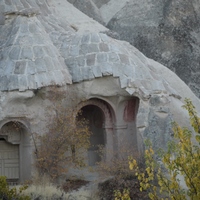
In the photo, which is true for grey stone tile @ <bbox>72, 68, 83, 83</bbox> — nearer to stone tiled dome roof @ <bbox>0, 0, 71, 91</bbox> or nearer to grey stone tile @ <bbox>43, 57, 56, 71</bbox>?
stone tiled dome roof @ <bbox>0, 0, 71, 91</bbox>

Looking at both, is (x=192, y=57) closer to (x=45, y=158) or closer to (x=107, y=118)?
(x=107, y=118)

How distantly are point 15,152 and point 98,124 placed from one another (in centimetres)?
323

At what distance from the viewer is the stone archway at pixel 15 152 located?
1641 centimetres

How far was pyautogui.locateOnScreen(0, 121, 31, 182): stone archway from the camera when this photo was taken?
16.4 metres

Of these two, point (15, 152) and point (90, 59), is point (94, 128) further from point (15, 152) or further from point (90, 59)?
point (15, 152)

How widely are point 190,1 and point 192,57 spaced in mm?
2380

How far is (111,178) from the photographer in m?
14.6

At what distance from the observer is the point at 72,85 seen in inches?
664

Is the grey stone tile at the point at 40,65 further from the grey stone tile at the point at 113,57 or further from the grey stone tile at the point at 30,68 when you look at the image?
the grey stone tile at the point at 113,57

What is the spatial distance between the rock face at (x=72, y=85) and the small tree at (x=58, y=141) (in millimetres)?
228

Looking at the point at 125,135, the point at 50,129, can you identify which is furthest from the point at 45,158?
the point at 125,135

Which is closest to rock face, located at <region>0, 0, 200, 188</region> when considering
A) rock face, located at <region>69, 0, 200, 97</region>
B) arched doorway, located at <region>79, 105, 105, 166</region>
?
arched doorway, located at <region>79, 105, 105, 166</region>

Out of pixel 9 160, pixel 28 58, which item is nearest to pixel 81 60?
pixel 28 58

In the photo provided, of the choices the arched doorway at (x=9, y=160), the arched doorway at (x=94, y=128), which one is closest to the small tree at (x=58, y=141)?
the arched doorway at (x=9, y=160)
